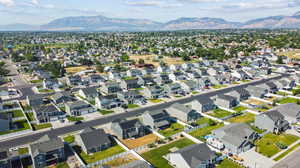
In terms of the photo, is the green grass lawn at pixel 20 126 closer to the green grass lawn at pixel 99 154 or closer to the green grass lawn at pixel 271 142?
the green grass lawn at pixel 99 154

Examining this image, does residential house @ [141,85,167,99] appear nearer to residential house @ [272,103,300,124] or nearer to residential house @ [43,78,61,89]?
residential house @ [272,103,300,124]

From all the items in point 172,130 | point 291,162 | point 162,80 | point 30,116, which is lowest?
point 291,162

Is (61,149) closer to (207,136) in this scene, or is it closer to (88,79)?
(207,136)

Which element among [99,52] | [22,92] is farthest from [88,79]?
[99,52]

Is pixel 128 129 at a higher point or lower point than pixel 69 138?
higher

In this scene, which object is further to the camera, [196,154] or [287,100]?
[287,100]

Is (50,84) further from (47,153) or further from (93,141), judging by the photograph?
(47,153)

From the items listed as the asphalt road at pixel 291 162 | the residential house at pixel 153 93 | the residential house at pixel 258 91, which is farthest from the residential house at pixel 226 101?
the asphalt road at pixel 291 162

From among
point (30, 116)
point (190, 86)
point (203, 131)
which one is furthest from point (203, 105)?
point (30, 116)

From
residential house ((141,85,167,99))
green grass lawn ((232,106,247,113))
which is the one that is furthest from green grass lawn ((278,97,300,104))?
residential house ((141,85,167,99))
